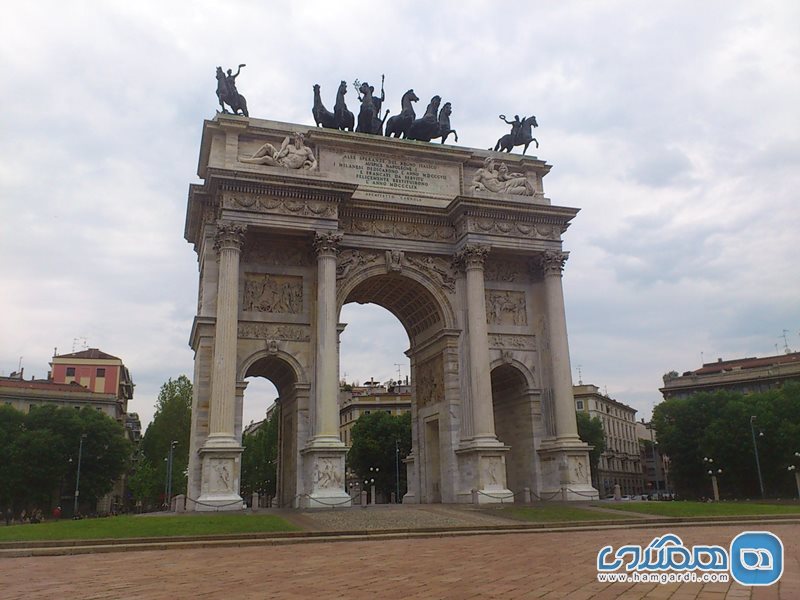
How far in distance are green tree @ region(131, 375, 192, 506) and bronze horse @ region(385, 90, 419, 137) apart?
36596 mm

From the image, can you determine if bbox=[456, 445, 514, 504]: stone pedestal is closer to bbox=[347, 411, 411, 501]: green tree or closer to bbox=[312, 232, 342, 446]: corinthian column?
bbox=[312, 232, 342, 446]: corinthian column

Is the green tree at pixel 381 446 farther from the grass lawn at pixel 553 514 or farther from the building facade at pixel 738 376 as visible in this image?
the grass lawn at pixel 553 514

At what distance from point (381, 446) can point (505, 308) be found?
130ft

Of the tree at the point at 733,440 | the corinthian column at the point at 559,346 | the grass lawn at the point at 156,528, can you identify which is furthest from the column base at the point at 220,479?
the tree at the point at 733,440

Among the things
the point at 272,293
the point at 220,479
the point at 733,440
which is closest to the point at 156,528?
the point at 220,479

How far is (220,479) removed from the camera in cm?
2669

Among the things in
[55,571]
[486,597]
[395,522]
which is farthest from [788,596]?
[395,522]

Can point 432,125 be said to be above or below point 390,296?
above

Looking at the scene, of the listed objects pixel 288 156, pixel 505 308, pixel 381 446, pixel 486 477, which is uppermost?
pixel 288 156

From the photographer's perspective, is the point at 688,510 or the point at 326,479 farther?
the point at 326,479

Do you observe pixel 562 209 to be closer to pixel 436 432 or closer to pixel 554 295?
pixel 554 295

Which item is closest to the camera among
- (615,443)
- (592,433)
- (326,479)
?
(326,479)

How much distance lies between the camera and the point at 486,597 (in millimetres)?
8242

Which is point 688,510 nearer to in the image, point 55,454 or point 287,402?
point 287,402
